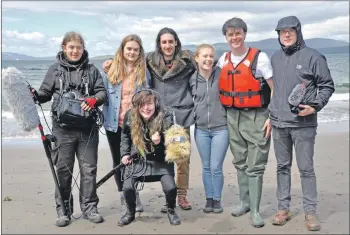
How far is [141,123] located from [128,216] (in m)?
1.06

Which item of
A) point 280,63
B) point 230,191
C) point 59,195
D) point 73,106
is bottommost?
point 230,191

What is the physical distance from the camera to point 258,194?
5043mm

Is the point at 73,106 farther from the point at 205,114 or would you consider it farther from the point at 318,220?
the point at 318,220

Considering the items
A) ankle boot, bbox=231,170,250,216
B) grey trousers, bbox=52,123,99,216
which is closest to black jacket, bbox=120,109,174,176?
grey trousers, bbox=52,123,99,216

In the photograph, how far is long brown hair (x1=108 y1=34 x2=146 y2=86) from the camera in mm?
5109

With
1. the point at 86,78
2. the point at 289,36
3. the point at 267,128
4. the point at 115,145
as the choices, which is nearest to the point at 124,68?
the point at 86,78

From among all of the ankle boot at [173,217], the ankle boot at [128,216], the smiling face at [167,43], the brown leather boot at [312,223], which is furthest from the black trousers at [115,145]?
the brown leather boot at [312,223]

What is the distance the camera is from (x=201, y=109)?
5.21 m

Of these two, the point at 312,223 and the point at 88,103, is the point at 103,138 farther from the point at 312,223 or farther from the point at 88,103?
the point at 312,223

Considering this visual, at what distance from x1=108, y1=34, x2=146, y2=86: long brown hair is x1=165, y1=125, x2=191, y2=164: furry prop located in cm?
77

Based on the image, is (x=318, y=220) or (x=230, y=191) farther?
(x=230, y=191)

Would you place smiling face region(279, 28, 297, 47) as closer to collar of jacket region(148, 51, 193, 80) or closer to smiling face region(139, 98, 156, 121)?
collar of jacket region(148, 51, 193, 80)

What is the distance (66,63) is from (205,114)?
1.67 metres

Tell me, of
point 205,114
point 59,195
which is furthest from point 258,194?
point 59,195
